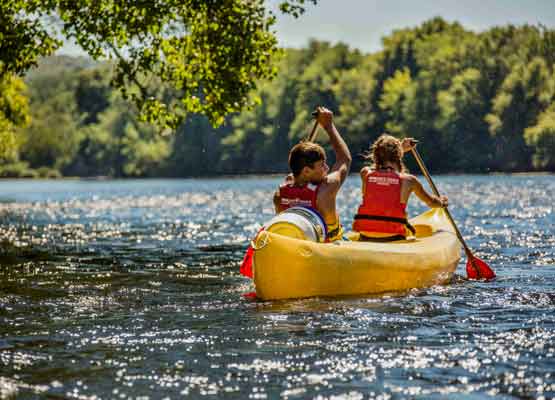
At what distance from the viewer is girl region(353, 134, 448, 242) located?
9.68 metres

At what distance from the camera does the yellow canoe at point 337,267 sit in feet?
27.1

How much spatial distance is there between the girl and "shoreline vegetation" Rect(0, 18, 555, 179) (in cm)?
2843

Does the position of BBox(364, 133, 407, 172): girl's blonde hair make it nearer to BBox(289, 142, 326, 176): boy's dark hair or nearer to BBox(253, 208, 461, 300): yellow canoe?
BBox(253, 208, 461, 300): yellow canoe

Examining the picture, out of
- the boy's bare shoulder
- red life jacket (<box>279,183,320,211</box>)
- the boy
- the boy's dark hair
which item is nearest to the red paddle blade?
the boy's bare shoulder

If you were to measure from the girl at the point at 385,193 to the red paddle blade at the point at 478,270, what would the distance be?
1.22 m

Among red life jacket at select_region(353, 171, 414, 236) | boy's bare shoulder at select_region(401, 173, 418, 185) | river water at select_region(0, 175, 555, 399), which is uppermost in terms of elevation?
boy's bare shoulder at select_region(401, 173, 418, 185)

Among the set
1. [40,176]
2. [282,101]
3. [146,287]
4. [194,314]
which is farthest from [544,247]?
[40,176]

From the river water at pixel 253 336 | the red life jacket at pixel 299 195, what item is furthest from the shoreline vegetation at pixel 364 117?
the red life jacket at pixel 299 195

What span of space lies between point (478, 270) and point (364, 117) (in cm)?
6836

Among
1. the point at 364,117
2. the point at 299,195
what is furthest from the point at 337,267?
the point at 364,117

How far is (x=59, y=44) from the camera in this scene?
54.9 feet

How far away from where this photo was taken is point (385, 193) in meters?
9.68

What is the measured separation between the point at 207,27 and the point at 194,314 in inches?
386

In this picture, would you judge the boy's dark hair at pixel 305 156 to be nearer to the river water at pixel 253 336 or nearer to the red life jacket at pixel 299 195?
the red life jacket at pixel 299 195
